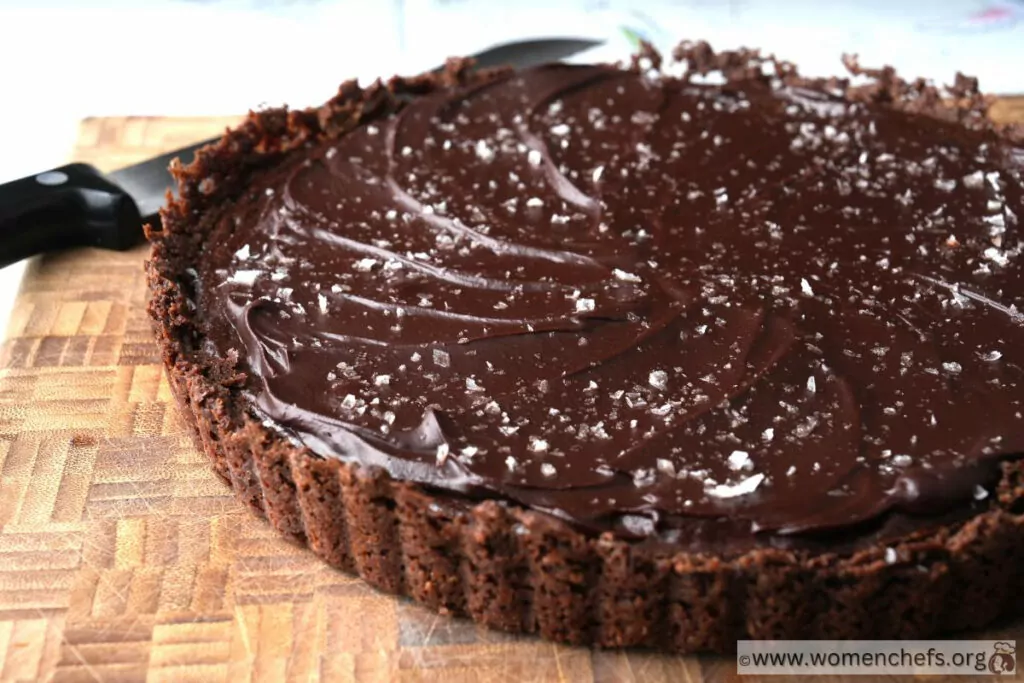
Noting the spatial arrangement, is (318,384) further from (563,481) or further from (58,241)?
(58,241)

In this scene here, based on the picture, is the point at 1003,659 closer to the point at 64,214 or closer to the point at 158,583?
the point at 158,583

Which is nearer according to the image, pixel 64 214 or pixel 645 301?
pixel 645 301

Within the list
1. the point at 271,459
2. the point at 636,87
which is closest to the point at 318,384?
the point at 271,459

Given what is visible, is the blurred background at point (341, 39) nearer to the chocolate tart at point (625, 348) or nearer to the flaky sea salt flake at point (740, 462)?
the chocolate tart at point (625, 348)

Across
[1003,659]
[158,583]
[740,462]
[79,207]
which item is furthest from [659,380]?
[79,207]

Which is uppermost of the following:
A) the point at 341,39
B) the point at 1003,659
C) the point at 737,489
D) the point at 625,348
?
the point at 341,39

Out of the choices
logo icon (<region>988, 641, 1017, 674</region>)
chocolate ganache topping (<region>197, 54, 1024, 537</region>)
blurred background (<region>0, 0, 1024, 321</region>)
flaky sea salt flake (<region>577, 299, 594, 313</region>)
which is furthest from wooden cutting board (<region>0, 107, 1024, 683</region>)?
blurred background (<region>0, 0, 1024, 321</region>)

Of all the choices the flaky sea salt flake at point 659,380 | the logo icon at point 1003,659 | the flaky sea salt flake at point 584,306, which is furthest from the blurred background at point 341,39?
the logo icon at point 1003,659
